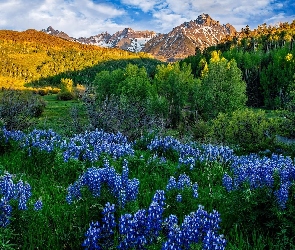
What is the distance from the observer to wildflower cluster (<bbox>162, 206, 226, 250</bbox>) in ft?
10.5

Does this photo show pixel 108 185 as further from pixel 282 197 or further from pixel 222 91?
pixel 222 91

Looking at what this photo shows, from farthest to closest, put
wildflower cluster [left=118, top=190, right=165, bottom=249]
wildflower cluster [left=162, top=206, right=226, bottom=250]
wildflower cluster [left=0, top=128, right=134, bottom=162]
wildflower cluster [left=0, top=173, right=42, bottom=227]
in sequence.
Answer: wildflower cluster [left=0, top=128, right=134, bottom=162] → wildflower cluster [left=0, top=173, right=42, bottom=227] → wildflower cluster [left=118, top=190, right=165, bottom=249] → wildflower cluster [left=162, top=206, right=226, bottom=250]

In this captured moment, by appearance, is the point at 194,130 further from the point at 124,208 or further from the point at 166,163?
the point at 124,208

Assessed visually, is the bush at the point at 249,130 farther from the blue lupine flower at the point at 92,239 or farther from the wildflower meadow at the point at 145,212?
the blue lupine flower at the point at 92,239

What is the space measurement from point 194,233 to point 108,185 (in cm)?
199

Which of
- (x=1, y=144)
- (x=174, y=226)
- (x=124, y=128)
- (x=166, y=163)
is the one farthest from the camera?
(x=124, y=128)

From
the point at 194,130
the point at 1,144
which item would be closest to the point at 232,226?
the point at 1,144

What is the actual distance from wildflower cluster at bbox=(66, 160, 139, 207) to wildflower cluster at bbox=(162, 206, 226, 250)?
1042 mm

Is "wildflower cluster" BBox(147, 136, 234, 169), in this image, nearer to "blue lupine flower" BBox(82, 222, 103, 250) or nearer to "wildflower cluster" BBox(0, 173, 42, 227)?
"wildflower cluster" BBox(0, 173, 42, 227)

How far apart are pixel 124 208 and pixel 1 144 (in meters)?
6.16

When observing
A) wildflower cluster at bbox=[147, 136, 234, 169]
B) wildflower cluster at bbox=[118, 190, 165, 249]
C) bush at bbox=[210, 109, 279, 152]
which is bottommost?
bush at bbox=[210, 109, 279, 152]

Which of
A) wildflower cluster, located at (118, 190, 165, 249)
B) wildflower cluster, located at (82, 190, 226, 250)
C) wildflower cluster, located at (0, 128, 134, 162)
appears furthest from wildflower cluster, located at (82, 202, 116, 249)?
wildflower cluster, located at (0, 128, 134, 162)

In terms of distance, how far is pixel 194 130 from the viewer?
115 feet

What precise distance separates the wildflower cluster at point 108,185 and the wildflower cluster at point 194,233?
1.04 meters
